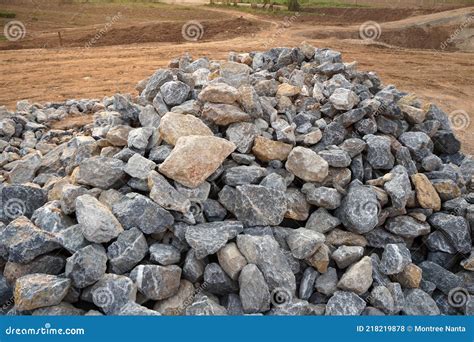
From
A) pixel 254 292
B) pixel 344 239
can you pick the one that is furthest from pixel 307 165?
pixel 254 292

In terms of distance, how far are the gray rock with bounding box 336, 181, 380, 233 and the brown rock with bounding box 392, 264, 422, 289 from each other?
0.59 m

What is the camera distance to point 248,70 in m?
Answer: 6.87

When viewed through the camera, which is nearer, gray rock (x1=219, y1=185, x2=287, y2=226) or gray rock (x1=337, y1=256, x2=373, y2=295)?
gray rock (x1=337, y1=256, x2=373, y2=295)

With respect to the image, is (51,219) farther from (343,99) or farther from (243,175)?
(343,99)

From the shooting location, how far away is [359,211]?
505 centimetres

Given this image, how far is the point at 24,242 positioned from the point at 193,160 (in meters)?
1.91

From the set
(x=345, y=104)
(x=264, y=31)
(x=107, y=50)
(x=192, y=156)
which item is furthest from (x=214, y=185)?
(x=264, y=31)

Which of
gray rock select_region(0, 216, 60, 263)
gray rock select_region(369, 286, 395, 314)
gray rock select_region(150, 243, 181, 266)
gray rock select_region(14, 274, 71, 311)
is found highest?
gray rock select_region(0, 216, 60, 263)

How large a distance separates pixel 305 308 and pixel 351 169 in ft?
6.83

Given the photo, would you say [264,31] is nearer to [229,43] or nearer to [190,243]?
[229,43]

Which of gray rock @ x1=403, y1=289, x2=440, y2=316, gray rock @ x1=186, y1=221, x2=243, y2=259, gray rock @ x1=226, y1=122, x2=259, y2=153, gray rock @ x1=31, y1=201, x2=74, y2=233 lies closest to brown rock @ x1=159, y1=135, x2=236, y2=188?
gray rock @ x1=226, y1=122, x2=259, y2=153

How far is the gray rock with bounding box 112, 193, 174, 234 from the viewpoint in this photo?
4.57 metres

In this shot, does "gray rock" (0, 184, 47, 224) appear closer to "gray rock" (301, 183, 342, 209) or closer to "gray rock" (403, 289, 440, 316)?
"gray rock" (301, 183, 342, 209)

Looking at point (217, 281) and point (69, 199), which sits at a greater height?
point (69, 199)
